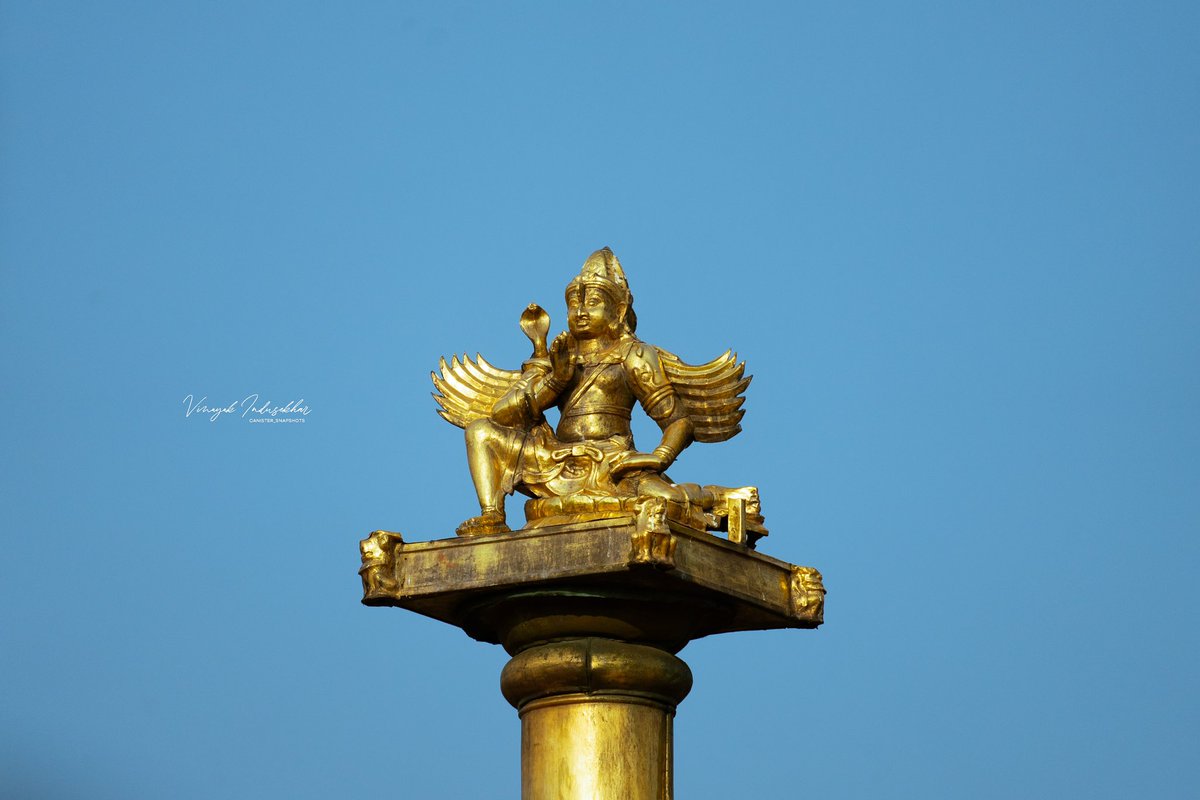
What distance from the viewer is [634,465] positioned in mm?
15336

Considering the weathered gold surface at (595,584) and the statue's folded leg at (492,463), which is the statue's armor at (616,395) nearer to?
the statue's folded leg at (492,463)

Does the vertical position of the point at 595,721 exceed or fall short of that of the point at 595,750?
it exceeds it

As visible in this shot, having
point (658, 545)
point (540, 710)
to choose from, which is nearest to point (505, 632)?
point (540, 710)

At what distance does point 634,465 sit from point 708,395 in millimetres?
1052

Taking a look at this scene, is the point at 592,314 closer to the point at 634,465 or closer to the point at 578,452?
Result: the point at 578,452

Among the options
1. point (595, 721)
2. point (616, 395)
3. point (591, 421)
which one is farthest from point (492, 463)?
point (595, 721)

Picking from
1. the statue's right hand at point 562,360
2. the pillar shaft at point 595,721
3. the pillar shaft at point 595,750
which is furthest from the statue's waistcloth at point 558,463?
the pillar shaft at point 595,750

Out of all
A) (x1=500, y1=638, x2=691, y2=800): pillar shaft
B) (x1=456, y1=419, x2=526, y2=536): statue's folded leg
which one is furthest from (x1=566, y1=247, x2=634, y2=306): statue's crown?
(x1=500, y1=638, x2=691, y2=800): pillar shaft

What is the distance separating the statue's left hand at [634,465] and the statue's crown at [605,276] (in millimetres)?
1440

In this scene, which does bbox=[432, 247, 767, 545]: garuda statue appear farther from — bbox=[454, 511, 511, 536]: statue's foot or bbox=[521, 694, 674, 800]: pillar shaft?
bbox=[521, 694, 674, 800]: pillar shaft

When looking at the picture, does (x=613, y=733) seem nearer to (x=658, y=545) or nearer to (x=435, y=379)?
(x=658, y=545)

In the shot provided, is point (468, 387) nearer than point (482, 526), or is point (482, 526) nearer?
point (482, 526)

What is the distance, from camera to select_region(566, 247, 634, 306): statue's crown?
1617 centimetres

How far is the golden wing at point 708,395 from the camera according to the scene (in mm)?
16047
